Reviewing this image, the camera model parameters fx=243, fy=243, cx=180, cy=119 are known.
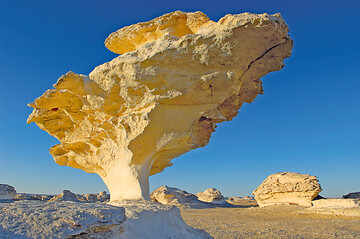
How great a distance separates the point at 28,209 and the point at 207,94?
518 cm

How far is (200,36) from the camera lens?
6.12 m

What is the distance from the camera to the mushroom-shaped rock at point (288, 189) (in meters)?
16.5

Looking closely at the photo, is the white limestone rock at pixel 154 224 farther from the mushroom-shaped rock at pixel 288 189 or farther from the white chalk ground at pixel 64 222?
the mushroom-shaped rock at pixel 288 189

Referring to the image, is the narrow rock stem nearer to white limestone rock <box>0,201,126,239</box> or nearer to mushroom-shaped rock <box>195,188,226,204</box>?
white limestone rock <box>0,201,126,239</box>

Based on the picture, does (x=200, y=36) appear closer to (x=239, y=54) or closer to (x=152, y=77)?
(x=239, y=54)

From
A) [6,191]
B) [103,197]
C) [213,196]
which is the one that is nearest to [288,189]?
[213,196]

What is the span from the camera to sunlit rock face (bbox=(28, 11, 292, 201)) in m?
6.23

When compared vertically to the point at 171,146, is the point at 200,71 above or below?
above

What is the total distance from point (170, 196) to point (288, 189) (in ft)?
34.1

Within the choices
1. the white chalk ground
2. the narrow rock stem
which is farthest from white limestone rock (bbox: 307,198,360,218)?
the white chalk ground

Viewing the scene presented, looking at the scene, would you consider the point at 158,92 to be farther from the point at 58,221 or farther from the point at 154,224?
the point at 58,221

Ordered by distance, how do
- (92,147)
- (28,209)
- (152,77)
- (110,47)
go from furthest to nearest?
(110,47) → (92,147) → (152,77) → (28,209)

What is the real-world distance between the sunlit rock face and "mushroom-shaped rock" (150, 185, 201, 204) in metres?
14.6

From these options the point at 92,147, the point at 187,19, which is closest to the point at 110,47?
the point at 187,19
